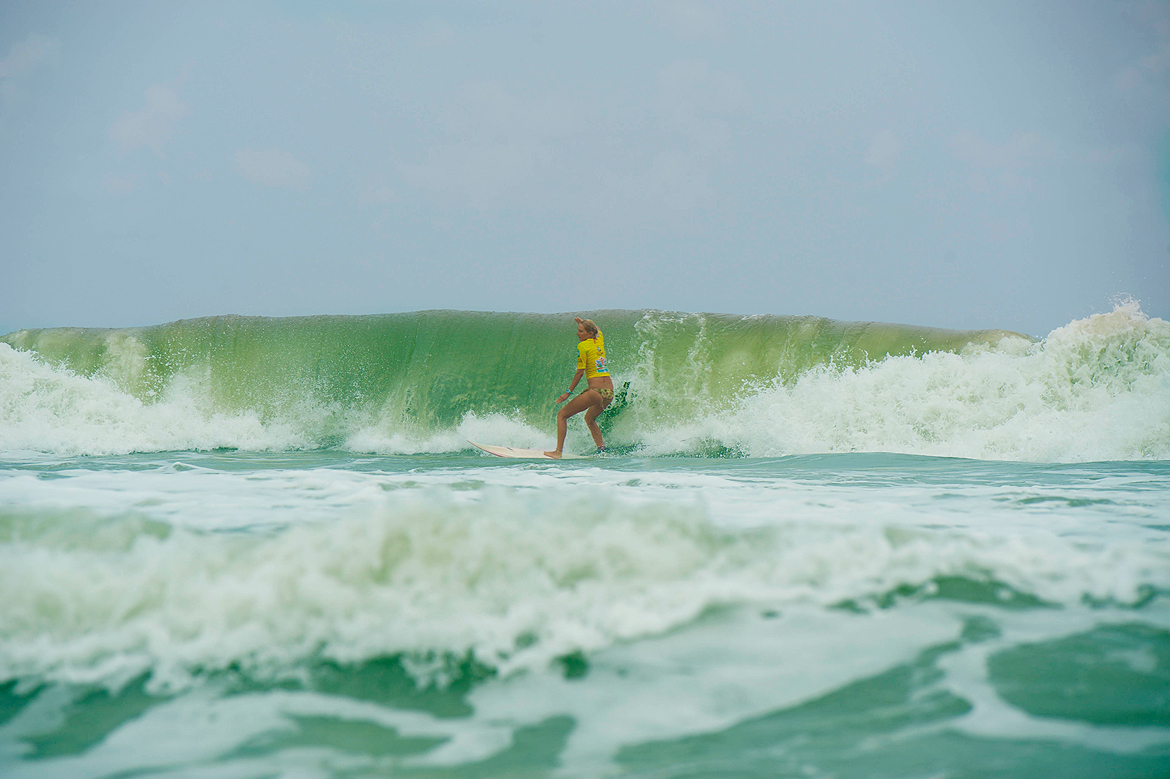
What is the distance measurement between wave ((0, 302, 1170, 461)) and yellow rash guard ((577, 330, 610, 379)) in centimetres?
175

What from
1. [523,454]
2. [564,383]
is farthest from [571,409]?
[564,383]

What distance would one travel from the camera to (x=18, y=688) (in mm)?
2094

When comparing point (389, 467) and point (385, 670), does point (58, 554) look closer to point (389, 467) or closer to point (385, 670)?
point (385, 670)

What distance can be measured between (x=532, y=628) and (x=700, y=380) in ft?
31.7

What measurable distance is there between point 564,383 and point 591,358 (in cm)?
289

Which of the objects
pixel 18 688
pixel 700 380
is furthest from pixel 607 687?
pixel 700 380

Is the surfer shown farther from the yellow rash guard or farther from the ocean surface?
the ocean surface

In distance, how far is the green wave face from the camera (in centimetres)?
1159

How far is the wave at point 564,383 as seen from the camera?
9.20 meters

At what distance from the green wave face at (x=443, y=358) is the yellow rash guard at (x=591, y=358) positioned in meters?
2.28

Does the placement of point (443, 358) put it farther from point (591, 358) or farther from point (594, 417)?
point (591, 358)

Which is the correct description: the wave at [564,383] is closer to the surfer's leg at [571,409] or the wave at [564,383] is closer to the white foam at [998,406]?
the white foam at [998,406]

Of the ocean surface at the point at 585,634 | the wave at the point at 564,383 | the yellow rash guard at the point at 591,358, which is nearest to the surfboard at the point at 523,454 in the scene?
the yellow rash guard at the point at 591,358

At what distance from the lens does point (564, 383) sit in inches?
478
